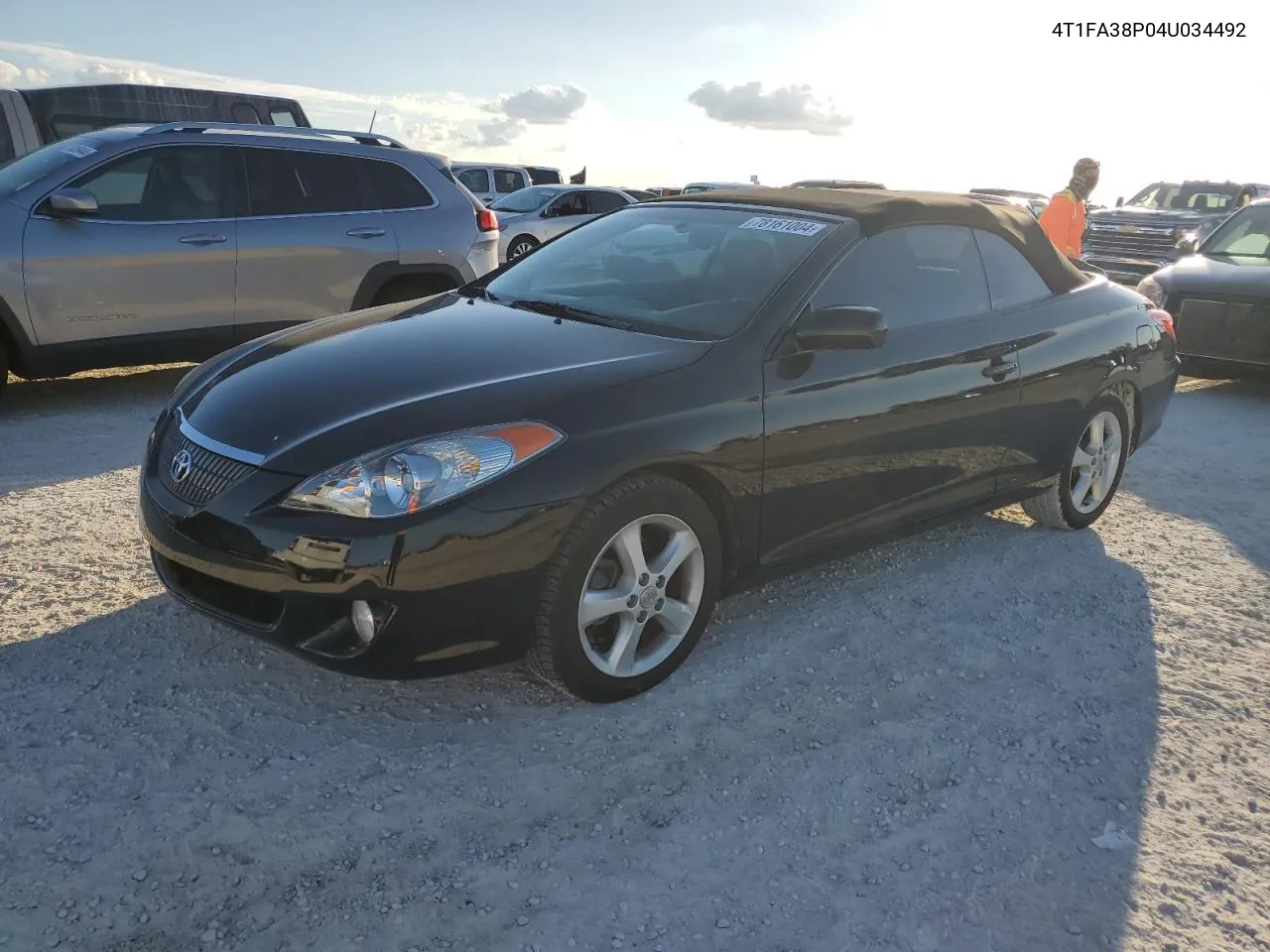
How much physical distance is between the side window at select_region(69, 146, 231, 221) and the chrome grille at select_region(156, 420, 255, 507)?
4041 mm

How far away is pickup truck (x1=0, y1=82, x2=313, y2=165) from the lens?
10289mm

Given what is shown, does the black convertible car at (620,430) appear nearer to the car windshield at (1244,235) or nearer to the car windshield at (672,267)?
the car windshield at (672,267)

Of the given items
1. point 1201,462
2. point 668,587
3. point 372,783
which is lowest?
point 1201,462

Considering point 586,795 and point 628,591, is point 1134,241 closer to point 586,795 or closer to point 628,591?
point 628,591

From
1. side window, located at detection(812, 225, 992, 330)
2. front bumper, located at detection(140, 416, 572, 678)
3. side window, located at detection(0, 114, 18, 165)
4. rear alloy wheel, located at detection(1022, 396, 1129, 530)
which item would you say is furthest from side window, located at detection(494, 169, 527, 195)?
front bumper, located at detection(140, 416, 572, 678)

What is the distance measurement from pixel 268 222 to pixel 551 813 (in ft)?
18.0

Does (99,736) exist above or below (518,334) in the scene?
below

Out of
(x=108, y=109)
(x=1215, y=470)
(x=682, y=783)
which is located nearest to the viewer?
(x=682, y=783)

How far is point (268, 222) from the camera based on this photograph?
23.1 ft

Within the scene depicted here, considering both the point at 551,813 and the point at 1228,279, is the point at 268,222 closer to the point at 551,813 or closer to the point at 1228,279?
the point at 551,813

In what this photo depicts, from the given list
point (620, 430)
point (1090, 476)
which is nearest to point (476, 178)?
point (1090, 476)

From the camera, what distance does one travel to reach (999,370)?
4.31 metres

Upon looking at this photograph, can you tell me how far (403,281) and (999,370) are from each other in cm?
465

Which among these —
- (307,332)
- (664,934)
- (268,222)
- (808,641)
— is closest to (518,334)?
(307,332)
